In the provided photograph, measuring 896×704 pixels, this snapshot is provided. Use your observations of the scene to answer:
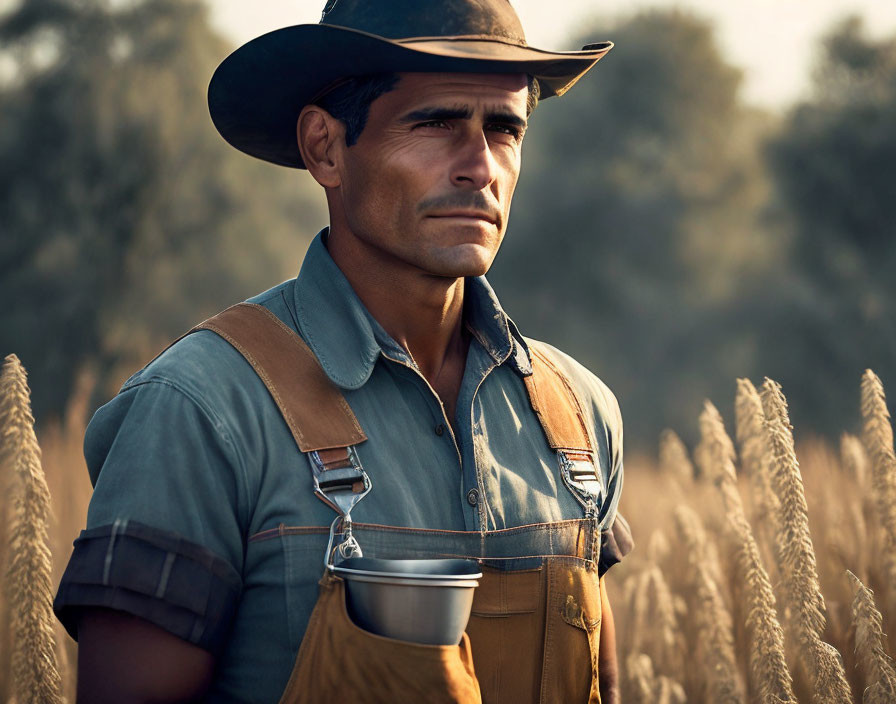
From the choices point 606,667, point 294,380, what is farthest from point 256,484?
point 606,667

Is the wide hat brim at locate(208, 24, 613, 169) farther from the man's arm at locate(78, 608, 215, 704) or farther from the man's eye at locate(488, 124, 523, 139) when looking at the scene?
the man's arm at locate(78, 608, 215, 704)

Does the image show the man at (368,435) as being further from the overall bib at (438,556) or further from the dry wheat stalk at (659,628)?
the dry wheat stalk at (659,628)

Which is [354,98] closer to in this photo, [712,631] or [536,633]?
[536,633]

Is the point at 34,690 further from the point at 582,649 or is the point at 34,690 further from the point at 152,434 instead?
the point at 582,649

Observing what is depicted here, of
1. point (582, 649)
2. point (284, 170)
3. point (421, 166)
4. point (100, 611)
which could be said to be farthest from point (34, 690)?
point (284, 170)

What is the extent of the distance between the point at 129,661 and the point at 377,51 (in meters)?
1.63

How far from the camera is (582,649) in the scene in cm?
A: 288

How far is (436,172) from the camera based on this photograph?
296 cm

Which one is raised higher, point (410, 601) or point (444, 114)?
point (444, 114)

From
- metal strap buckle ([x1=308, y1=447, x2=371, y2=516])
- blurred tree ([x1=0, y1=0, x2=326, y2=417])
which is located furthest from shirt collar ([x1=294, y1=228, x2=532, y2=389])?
blurred tree ([x1=0, y1=0, x2=326, y2=417])

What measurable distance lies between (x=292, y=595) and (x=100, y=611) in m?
0.43

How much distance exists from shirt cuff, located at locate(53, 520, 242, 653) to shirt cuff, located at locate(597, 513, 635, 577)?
1.37 m

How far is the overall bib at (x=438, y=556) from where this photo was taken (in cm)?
236

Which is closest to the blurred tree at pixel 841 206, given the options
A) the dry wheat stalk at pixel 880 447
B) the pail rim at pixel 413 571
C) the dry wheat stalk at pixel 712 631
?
the dry wheat stalk at pixel 712 631
